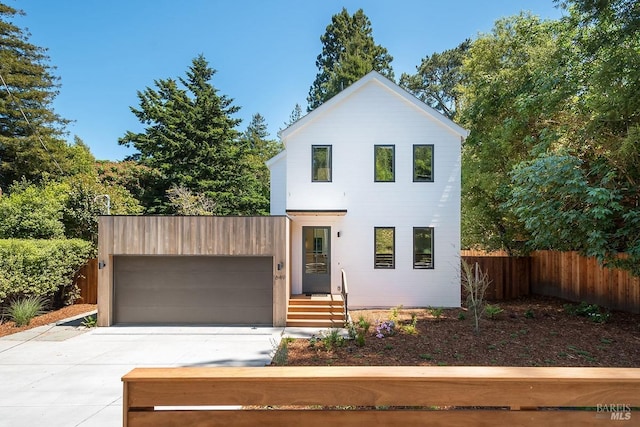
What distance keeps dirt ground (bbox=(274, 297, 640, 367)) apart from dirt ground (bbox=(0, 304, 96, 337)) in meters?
7.44

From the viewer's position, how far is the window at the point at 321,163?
1255 centimetres

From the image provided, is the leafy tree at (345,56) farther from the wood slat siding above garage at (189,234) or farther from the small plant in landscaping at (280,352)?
the small plant in landscaping at (280,352)

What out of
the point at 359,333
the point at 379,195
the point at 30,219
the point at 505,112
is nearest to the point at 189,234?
the point at 359,333

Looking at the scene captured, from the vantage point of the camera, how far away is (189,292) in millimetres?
10648

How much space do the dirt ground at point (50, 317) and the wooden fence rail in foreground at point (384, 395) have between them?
10161mm

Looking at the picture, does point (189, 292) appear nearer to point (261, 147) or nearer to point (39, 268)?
point (39, 268)

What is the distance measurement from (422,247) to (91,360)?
9.83 metres

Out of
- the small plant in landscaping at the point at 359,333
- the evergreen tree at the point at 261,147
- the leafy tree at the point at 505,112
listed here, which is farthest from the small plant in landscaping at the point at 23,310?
the evergreen tree at the point at 261,147

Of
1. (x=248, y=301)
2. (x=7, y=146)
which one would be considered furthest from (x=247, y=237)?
(x=7, y=146)

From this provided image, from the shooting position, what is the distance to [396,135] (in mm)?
12555

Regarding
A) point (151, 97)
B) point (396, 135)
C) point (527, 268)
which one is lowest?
point (527, 268)

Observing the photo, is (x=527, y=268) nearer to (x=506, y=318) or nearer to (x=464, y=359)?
(x=506, y=318)

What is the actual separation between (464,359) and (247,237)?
627 cm

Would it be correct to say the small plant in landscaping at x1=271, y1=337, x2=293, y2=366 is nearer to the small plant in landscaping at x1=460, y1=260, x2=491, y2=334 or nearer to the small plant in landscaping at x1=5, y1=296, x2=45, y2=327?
the small plant in landscaping at x1=460, y1=260, x2=491, y2=334
